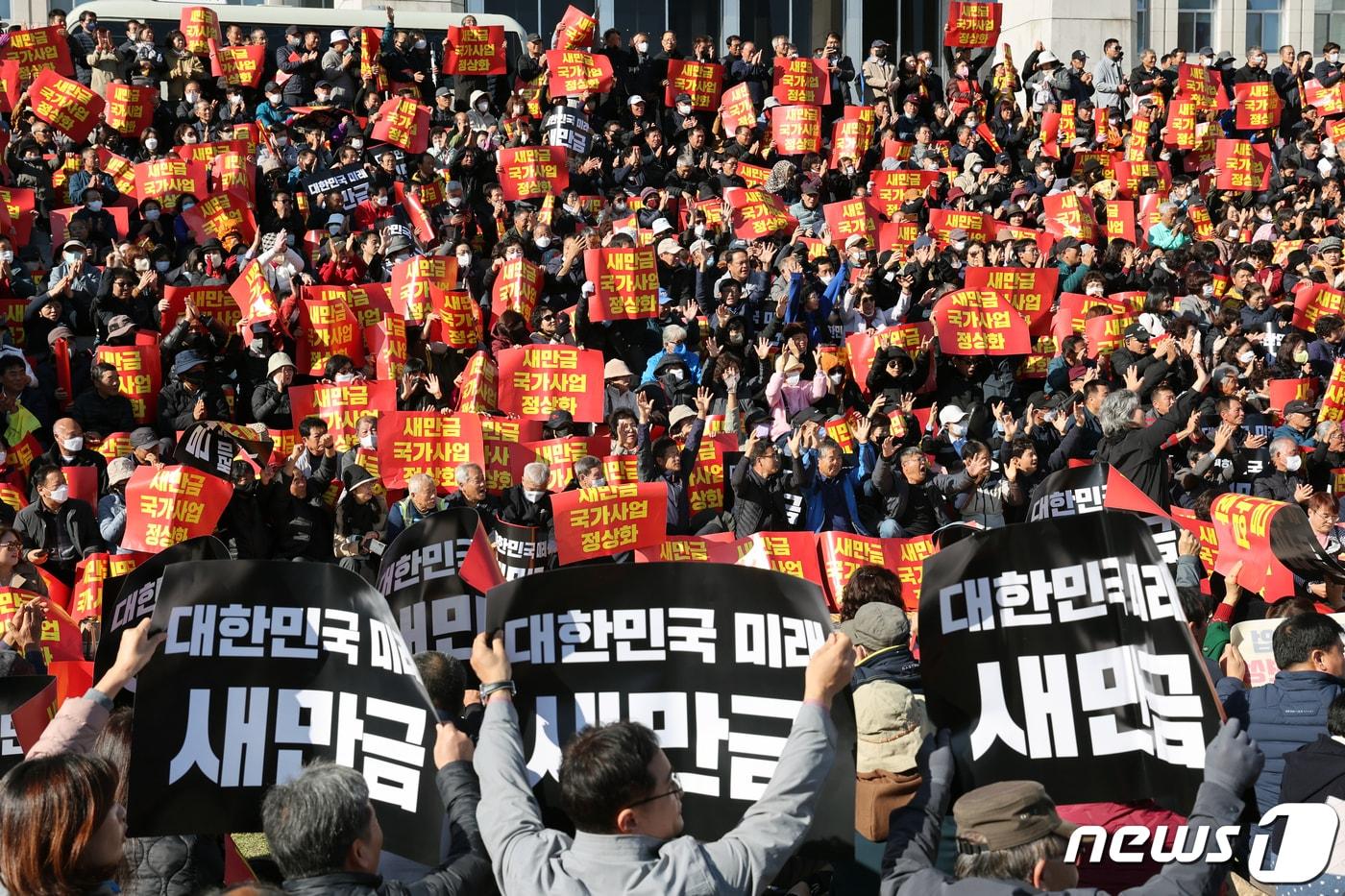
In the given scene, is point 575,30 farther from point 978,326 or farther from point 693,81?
point 978,326

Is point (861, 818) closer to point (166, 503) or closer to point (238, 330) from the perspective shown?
point (166, 503)

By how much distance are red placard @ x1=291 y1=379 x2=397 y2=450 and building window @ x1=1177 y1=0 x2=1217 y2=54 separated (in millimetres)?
22204

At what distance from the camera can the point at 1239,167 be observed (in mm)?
19297

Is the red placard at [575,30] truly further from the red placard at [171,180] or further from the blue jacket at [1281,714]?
the blue jacket at [1281,714]

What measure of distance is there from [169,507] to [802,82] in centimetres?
1172

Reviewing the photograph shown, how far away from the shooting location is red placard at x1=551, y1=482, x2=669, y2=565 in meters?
9.45

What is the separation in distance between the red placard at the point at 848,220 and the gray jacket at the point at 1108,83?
247 inches

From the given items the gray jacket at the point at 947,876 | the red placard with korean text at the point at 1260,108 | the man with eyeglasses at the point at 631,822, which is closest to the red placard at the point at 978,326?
the red placard with korean text at the point at 1260,108

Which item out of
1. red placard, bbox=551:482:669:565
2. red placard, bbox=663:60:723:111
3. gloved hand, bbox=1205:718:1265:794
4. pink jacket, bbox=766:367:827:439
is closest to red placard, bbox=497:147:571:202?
red placard, bbox=663:60:723:111

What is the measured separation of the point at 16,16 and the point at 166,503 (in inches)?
610

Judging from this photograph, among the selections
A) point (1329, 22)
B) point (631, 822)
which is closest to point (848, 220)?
point (631, 822)

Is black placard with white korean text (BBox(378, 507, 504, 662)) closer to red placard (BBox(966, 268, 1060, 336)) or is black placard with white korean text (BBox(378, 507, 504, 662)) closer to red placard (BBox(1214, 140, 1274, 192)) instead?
red placard (BBox(966, 268, 1060, 336))

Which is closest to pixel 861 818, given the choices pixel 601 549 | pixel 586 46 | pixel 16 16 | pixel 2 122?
pixel 601 549

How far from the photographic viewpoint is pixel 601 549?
953 centimetres
